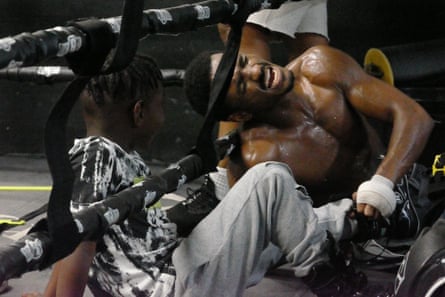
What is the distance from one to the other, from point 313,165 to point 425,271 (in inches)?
25.7

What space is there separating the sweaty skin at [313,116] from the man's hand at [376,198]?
21 centimetres

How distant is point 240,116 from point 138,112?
41cm

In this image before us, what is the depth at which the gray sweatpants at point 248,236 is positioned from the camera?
1.31 metres

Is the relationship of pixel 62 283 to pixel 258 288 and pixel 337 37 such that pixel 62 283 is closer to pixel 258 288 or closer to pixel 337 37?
pixel 258 288

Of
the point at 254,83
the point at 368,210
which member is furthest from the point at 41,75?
the point at 368,210

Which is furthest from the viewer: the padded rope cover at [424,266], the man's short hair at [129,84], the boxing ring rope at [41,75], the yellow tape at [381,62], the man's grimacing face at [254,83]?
the yellow tape at [381,62]

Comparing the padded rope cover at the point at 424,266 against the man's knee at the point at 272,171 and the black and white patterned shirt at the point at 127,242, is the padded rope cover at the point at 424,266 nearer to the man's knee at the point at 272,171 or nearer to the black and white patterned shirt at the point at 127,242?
the man's knee at the point at 272,171

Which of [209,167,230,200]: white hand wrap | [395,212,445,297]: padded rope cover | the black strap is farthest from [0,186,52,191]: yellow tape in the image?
[395,212,445,297]: padded rope cover

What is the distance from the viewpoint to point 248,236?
134 centimetres

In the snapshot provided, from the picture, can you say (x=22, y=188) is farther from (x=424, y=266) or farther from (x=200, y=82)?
(x=424, y=266)

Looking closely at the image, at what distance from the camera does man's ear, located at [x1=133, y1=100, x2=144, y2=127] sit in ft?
4.58

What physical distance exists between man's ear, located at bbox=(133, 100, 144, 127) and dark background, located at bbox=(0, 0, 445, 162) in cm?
140

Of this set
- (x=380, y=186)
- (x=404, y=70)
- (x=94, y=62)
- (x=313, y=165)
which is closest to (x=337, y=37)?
(x=404, y=70)

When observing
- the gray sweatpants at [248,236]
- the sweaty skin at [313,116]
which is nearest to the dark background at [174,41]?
the sweaty skin at [313,116]
